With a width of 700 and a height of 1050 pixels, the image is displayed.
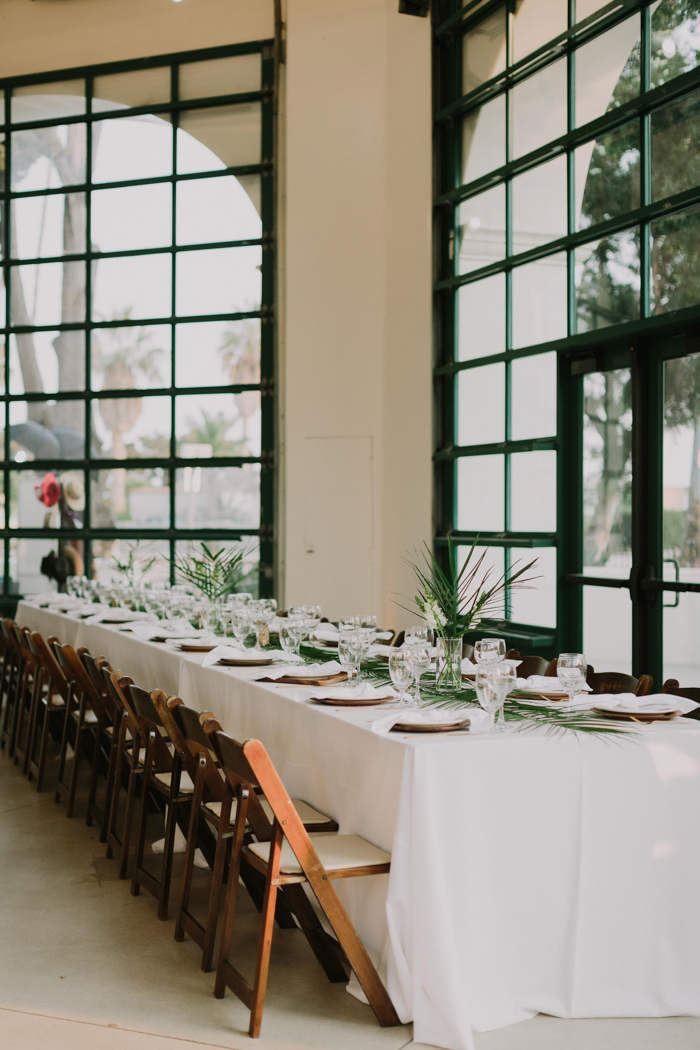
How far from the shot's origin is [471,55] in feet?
27.3

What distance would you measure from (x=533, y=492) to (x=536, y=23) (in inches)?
133

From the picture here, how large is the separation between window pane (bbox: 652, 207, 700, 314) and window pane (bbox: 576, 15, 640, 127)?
0.96 metres

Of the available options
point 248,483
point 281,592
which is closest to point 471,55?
point 248,483

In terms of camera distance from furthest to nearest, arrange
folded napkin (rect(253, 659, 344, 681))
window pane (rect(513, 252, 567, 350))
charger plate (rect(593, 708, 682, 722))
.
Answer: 1. window pane (rect(513, 252, 567, 350))
2. folded napkin (rect(253, 659, 344, 681))
3. charger plate (rect(593, 708, 682, 722))

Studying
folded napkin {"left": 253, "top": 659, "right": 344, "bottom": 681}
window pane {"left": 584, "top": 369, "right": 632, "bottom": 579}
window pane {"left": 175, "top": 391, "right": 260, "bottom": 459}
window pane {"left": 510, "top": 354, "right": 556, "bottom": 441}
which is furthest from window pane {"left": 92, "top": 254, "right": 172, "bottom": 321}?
folded napkin {"left": 253, "top": 659, "right": 344, "bottom": 681}

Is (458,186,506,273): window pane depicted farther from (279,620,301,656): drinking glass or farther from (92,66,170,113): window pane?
(279,620,301,656): drinking glass

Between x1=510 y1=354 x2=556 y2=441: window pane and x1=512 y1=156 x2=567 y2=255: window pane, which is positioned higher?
x1=512 y1=156 x2=567 y2=255: window pane

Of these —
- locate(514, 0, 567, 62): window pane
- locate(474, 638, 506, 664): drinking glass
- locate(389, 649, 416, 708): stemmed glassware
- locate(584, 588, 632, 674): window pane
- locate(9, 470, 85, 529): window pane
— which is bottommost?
locate(584, 588, 632, 674): window pane

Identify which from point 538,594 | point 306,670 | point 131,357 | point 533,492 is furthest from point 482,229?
point 306,670

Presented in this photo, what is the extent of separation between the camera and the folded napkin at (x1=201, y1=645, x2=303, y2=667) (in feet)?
14.5

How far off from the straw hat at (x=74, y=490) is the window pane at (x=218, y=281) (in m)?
2.01

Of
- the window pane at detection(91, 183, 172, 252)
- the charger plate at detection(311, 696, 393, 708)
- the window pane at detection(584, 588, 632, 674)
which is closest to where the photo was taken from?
the charger plate at detection(311, 696, 393, 708)

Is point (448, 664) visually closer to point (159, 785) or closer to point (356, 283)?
point (159, 785)

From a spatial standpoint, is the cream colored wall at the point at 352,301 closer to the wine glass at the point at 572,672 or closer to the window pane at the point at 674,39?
the window pane at the point at 674,39
